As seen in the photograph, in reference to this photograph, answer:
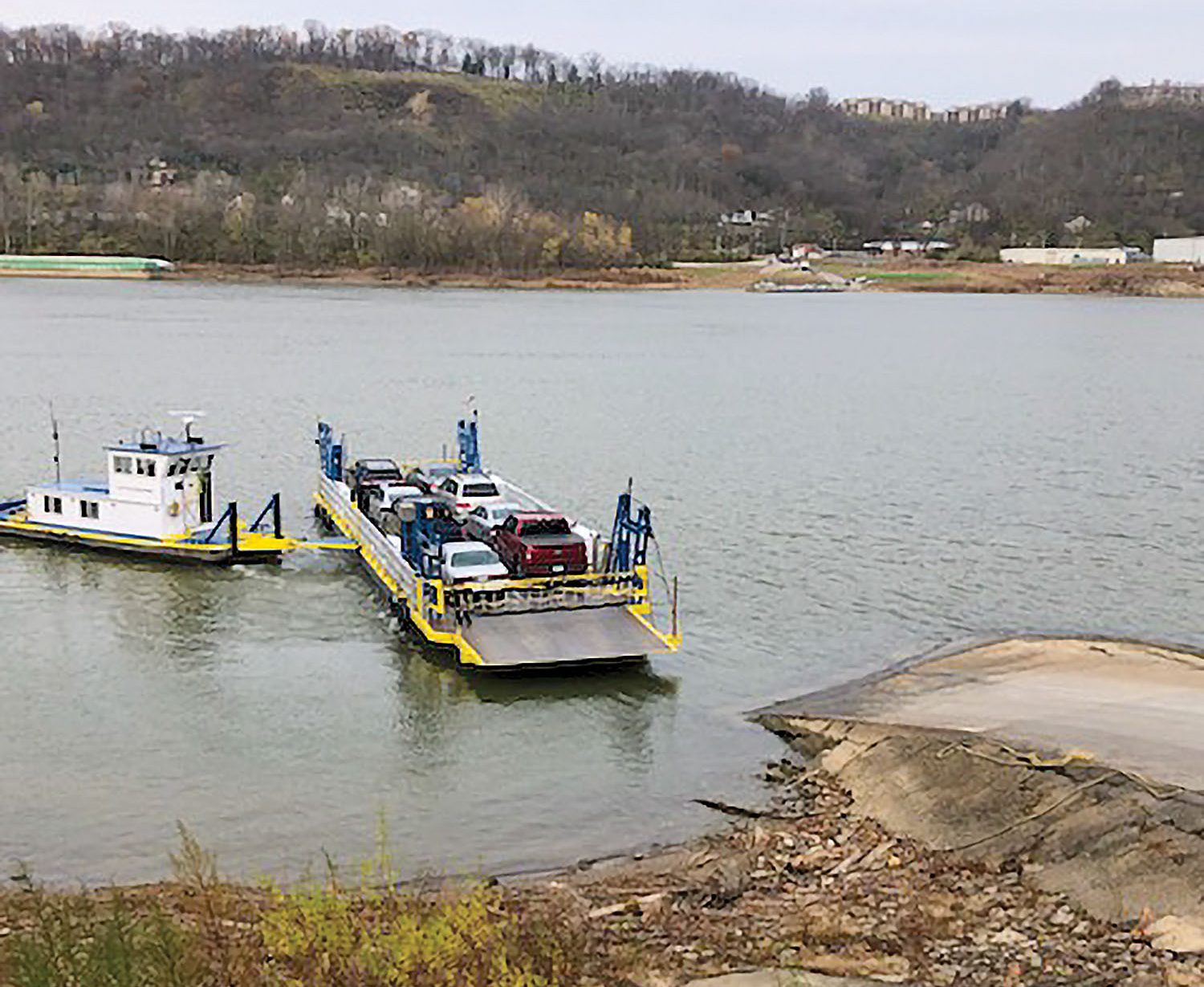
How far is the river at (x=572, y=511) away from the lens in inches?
717

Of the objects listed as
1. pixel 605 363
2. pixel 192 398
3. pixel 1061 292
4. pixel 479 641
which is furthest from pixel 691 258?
pixel 479 641

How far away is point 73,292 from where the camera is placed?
426 feet

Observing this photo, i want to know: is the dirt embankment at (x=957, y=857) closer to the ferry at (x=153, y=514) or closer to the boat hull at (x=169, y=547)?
the boat hull at (x=169, y=547)

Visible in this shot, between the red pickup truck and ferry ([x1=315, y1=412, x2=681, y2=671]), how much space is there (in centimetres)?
2

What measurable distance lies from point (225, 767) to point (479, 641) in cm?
520

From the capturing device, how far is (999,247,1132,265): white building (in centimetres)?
17938

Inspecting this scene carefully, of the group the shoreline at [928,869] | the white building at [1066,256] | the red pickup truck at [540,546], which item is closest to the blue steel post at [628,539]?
the red pickup truck at [540,546]

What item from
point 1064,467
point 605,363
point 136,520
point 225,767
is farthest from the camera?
point 605,363

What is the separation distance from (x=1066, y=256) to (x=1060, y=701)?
172900 millimetres

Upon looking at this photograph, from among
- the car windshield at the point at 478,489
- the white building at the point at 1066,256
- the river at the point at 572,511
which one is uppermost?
the white building at the point at 1066,256

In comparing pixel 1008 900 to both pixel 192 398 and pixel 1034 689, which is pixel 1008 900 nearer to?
pixel 1034 689

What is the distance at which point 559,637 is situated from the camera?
23500 millimetres

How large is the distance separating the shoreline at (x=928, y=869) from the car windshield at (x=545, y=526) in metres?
7.04

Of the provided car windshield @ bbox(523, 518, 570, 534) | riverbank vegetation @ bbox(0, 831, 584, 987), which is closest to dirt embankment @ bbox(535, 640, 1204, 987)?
riverbank vegetation @ bbox(0, 831, 584, 987)
